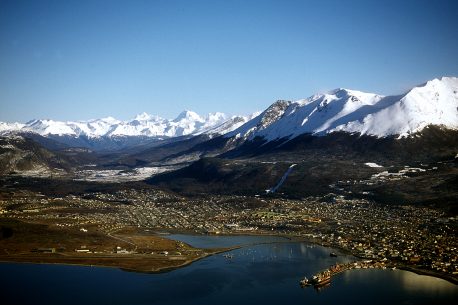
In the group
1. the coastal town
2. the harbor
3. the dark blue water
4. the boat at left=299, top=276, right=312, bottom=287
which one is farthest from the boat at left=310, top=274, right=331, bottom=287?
the coastal town

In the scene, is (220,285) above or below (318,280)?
above

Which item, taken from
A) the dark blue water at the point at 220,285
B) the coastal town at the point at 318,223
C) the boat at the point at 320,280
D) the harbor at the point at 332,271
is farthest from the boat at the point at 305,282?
the coastal town at the point at 318,223

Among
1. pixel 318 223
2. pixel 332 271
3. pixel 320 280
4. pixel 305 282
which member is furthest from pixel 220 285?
pixel 318 223

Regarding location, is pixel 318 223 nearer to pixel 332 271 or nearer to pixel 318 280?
pixel 332 271

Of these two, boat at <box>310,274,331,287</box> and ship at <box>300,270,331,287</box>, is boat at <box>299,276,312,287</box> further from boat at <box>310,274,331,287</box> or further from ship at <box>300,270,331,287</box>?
boat at <box>310,274,331,287</box>

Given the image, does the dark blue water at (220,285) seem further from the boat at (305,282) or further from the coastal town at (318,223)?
the coastal town at (318,223)
